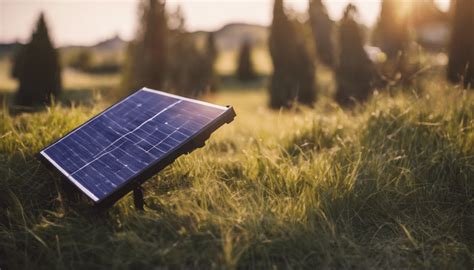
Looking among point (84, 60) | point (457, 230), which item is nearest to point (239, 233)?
point (457, 230)

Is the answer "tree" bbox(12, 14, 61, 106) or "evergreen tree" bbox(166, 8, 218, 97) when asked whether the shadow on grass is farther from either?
"evergreen tree" bbox(166, 8, 218, 97)

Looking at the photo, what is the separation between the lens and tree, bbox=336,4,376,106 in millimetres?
13672

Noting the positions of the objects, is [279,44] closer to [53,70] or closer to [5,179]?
Answer: [53,70]

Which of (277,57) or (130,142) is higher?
(130,142)

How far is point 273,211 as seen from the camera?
3.45m

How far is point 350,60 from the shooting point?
46.2ft

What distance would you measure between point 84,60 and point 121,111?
33.4 meters

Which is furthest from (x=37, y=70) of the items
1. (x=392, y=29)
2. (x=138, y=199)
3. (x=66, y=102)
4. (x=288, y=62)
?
(x=392, y=29)

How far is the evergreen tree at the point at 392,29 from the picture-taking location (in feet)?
57.6

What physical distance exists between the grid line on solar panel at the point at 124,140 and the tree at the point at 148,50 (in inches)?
424

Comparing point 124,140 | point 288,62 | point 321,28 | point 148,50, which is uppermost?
point 124,140

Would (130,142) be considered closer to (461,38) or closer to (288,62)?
(461,38)

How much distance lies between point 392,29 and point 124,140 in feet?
53.4

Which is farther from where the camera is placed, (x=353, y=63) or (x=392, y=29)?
(x=392, y=29)
